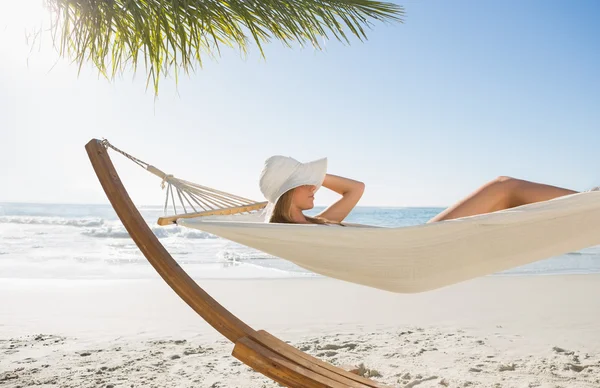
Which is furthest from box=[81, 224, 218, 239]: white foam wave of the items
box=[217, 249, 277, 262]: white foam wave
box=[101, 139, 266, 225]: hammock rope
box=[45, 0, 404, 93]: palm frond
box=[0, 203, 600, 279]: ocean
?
box=[101, 139, 266, 225]: hammock rope

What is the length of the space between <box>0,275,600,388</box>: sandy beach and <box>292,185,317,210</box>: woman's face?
83 centimetres

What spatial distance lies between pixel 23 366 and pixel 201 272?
3.50 meters

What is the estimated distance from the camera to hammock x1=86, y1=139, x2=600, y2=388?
1.52 metres

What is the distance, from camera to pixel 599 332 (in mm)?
3219

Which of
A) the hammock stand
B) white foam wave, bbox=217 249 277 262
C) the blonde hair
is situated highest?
the blonde hair

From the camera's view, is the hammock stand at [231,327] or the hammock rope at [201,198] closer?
the hammock stand at [231,327]

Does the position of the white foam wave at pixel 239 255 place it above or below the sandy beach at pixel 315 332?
above

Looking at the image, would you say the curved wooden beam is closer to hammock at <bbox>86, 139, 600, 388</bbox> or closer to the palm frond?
hammock at <bbox>86, 139, 600, 388</bbox>

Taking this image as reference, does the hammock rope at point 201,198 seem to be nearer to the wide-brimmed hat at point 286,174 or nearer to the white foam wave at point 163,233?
the wide-brimmed hat at point 286,174

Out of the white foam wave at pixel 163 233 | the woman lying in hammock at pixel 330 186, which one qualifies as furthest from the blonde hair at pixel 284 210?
the white foam wave at pixel 163 233

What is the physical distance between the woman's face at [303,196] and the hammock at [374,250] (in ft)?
0.89

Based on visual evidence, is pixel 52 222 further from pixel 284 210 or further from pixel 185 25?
pixel 284 210

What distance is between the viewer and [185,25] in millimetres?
3043

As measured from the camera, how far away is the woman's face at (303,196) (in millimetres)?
1921
